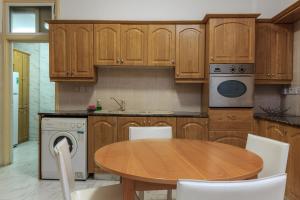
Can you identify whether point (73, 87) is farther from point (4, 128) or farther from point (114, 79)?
point (4, 128)

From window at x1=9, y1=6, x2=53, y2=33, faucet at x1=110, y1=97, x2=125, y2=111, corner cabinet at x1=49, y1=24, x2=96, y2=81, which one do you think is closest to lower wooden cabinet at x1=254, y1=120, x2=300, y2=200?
faucet at x1=110, y1=97, x2=125, y2=111

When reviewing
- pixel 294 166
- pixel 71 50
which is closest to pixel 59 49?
pixel 71 50

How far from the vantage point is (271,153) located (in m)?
1.88

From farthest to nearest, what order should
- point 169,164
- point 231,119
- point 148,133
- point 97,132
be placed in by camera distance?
1. point 97,132
2. point 231,119
3. point 148,133
4. point 169,164

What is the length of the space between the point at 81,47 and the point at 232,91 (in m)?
2.14

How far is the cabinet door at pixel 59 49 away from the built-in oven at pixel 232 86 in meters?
2.03

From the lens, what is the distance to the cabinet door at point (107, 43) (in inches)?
151

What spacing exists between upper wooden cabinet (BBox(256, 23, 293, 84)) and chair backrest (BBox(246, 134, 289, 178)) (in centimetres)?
198

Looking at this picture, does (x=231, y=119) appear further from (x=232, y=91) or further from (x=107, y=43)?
(x=107, y=43)

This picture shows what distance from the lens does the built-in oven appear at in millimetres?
3521

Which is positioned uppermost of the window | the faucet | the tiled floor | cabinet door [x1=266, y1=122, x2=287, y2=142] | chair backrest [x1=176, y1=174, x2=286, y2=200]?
the window

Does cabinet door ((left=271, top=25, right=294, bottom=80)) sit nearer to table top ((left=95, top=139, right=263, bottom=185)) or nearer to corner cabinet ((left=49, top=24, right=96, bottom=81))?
table top ((left=95, top=139, right=263, bottom=185))

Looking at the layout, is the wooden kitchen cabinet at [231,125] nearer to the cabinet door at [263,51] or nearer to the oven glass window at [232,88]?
the oven glass window at [232,88]

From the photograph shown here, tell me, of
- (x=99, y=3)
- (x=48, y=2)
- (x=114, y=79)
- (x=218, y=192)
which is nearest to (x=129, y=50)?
(x=114, y=79)
